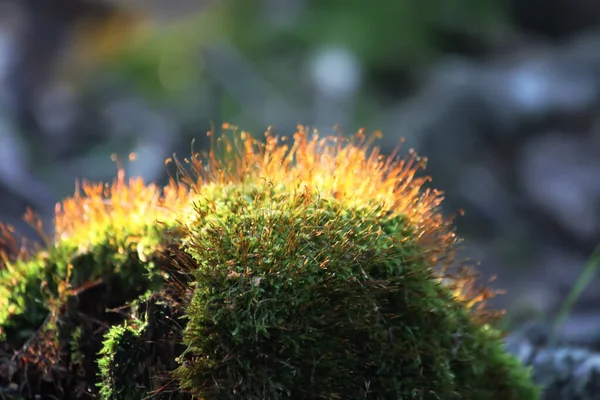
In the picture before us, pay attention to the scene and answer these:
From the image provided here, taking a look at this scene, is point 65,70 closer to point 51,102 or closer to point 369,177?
point 51,102

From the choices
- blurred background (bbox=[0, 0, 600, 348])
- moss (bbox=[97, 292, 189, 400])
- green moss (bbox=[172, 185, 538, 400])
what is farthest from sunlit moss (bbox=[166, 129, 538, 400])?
blurred background (bbox=[0, 0, 600, 348])

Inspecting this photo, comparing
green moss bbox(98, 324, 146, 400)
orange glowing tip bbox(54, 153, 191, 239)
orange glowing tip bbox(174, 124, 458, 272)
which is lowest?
green moss bbox(98, 324, 146, 400)

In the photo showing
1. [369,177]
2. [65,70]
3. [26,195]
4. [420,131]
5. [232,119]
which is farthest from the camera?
[65,70]

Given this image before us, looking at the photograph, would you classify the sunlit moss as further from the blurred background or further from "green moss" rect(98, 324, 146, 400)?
the blurred background

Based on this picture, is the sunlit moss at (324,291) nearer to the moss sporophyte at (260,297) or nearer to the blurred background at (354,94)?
the moss sporophyte at (260,297)

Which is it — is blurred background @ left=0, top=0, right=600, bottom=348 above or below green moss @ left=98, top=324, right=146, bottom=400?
above

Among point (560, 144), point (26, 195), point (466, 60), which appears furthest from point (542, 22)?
point (26, 195)

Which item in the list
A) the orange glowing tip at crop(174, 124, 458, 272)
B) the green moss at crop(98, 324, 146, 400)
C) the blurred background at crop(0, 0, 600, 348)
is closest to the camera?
the green moss at crop(98, 324, 146, 400)
